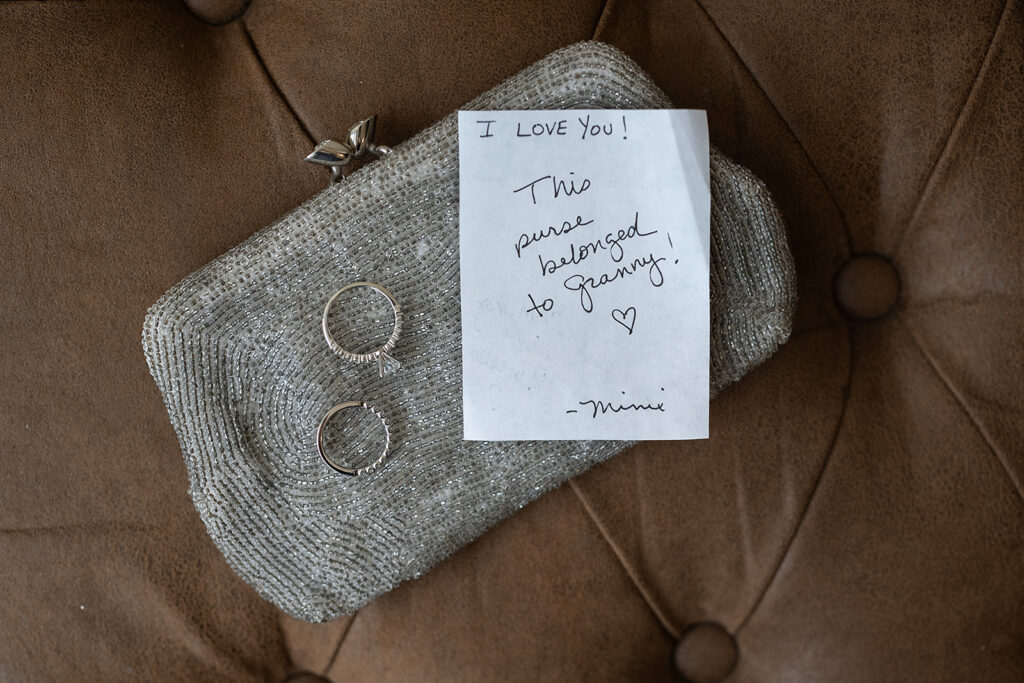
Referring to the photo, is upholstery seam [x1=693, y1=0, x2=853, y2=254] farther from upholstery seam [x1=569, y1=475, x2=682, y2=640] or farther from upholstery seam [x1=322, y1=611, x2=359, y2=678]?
upholstery seam [x1=322, y1=611, x2=359, y2=678]

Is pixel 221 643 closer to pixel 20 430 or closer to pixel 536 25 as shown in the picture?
pixel 20 430

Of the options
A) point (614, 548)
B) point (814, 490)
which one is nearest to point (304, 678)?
point (614, 548)

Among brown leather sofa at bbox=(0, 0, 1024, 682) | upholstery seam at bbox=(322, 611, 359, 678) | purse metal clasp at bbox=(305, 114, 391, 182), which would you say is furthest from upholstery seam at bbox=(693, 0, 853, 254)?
upholstery seam at bbox=(322, 611, 359, 678)

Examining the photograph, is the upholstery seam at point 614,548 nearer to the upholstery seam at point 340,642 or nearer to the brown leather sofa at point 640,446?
the brown leather sofa at point 640,446

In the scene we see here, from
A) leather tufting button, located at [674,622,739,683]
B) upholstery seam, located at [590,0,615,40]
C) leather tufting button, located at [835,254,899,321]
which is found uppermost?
upholstery seam, located at [590,0,615,40]

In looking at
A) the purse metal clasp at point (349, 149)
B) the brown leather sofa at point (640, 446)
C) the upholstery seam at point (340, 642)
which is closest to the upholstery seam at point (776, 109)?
the brown leather sofa at point (640, 446)

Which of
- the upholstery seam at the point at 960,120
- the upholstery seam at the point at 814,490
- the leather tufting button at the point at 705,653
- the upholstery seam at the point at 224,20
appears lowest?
the leather tufting button at the point at 705,653
